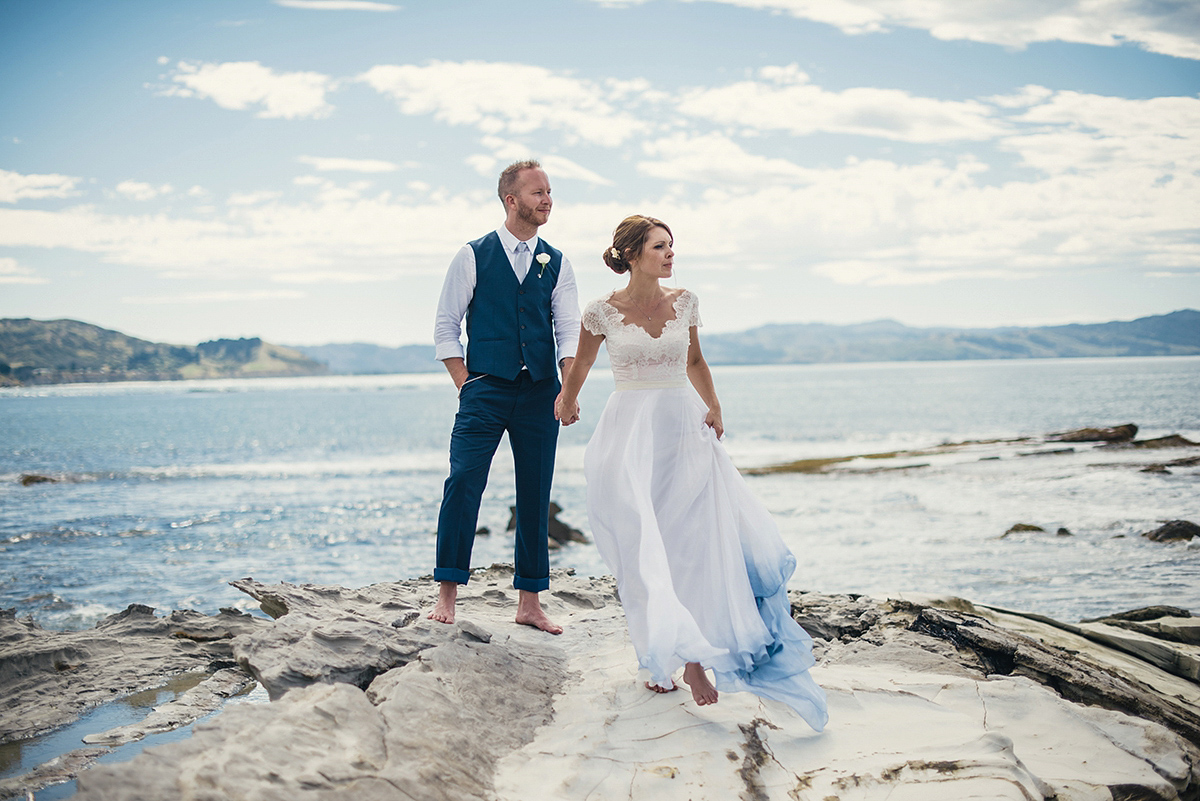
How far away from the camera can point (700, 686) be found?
12.6 ft

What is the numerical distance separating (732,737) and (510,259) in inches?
120

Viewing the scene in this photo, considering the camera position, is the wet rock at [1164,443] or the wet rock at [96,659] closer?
the wet rock at [96,659]

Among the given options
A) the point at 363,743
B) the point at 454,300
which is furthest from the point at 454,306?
the point at 363,743

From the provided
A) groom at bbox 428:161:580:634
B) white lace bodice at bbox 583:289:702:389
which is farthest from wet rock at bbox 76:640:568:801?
white lace bodice at bbox 583:289:702:389

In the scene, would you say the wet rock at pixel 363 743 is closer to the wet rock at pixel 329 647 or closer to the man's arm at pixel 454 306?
the wet rock at pixel 329 647

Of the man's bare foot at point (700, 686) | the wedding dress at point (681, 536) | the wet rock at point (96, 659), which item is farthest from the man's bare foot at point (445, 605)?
the wet rock at point (96, 659)

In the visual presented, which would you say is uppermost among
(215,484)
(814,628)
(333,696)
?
(333,696)

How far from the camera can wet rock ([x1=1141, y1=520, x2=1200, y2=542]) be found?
1348cm

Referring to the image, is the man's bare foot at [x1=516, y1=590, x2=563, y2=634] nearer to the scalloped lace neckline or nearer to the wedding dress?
the wedding dress

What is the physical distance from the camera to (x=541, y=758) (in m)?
3.46

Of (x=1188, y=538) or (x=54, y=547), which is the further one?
(x=54, y=547)

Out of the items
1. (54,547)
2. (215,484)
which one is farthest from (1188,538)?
(215,484)

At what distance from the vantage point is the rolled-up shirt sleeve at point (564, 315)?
5227mm

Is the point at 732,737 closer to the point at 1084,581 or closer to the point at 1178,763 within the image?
the point at 1178,763
